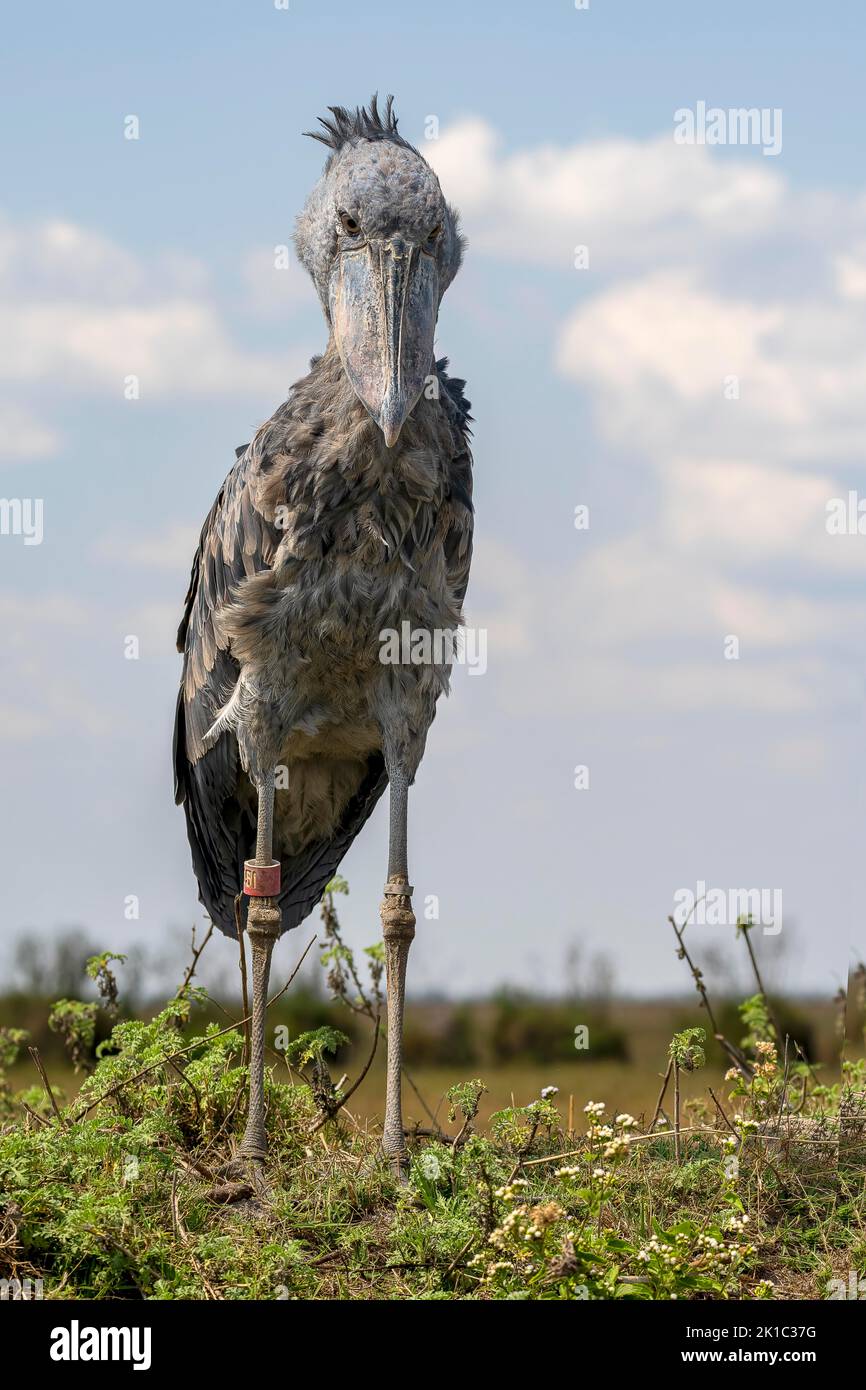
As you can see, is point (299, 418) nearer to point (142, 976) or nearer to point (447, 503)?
point (447, 503)

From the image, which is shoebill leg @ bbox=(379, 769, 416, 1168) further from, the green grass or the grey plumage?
the green grass

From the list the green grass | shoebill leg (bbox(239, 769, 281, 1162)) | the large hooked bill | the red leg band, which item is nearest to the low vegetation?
the green grass

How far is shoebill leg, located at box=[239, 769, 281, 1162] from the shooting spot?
6691mm

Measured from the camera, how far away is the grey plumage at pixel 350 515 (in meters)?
6.36

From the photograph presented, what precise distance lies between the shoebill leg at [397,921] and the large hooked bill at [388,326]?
175 centimetres

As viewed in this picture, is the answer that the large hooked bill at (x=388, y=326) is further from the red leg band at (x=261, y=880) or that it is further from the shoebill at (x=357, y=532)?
the red leg band at (x=261, y=880)

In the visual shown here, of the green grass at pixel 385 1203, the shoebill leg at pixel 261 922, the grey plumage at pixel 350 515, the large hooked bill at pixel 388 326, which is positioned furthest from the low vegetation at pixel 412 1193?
the large hooked bill at pixel 388 326

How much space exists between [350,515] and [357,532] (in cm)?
8

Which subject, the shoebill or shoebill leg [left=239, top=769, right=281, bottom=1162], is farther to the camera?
shoebill leg [left=239, top=769, right=281, bottom=1162]

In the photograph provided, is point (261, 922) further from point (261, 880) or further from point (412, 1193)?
point (412, 1193)

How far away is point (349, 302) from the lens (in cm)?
637

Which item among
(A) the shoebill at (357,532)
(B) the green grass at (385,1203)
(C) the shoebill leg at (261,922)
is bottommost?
(B) the green grass at (385,1203)

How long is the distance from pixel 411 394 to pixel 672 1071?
325 cm

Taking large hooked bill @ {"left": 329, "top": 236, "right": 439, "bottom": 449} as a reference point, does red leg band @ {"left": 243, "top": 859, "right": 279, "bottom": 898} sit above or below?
A: below
